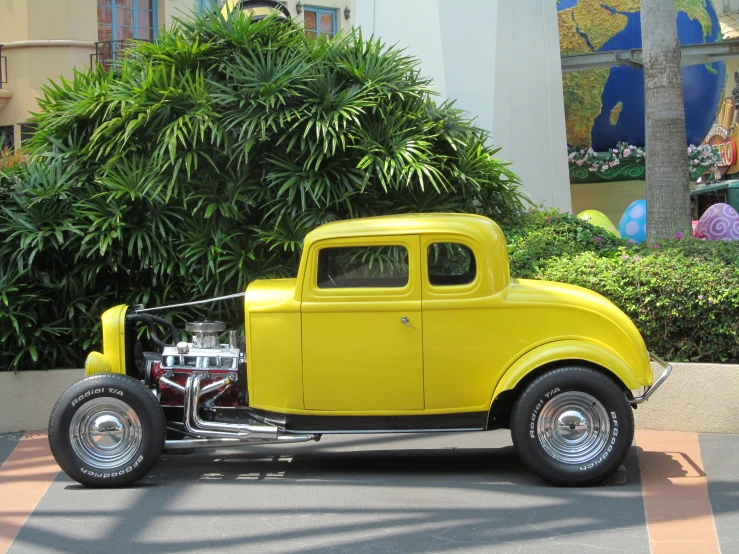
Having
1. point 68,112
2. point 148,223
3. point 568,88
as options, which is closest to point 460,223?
point 148,223

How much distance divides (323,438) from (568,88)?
44.8ft

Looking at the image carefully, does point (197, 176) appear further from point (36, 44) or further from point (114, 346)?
point (36, 44)

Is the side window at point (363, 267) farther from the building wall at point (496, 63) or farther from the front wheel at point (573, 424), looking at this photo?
the building wall at point (496, 63)

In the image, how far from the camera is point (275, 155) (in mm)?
8188

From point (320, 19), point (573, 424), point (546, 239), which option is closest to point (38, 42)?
point (320, 19)

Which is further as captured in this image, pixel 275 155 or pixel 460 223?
pixel 275 155

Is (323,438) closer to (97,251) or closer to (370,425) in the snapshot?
(370,425)

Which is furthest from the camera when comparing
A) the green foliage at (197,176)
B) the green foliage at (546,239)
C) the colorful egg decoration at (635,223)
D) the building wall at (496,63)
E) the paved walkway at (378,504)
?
the colorful egg decoration at (635,223)

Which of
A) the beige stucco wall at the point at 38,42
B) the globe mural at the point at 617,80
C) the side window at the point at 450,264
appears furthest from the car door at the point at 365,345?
the globe mural at the point at 617,80

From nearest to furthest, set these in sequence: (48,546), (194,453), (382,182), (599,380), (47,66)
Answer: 1. (48,546)
2. (599,380)
3. (194,453)
4. (382,182)
5. (47,66)

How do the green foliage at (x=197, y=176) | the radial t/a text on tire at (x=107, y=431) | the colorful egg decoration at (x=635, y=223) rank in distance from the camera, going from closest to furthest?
the radial t/a text on tire at (x=107, y=431) < the green foliage at (x=197, y=176) < the colorful egg decoration at (x=635, y=223)

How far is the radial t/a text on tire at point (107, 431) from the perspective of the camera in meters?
5.79

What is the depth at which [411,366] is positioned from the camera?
229 inches

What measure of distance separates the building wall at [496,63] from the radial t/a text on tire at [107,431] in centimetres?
635
